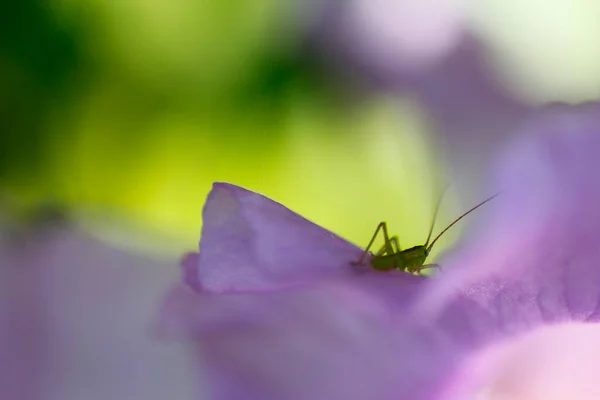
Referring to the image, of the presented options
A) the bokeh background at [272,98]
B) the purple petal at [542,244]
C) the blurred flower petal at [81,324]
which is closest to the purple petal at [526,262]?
the purple petal at [542,244]

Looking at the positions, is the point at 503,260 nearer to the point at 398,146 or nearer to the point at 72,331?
the point at 72,331

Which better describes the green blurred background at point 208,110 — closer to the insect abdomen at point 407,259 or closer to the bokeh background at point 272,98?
the bokeh background at point 272,98

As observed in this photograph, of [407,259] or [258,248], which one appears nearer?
[258,248]

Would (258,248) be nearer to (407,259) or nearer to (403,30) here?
(407,259)

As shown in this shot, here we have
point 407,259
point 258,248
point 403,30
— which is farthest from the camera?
point 403,30

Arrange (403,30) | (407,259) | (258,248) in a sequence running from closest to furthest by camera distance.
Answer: (258,248), (407,259), (403,30)

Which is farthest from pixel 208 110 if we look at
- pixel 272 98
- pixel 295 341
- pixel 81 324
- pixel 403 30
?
pixel 295 341
